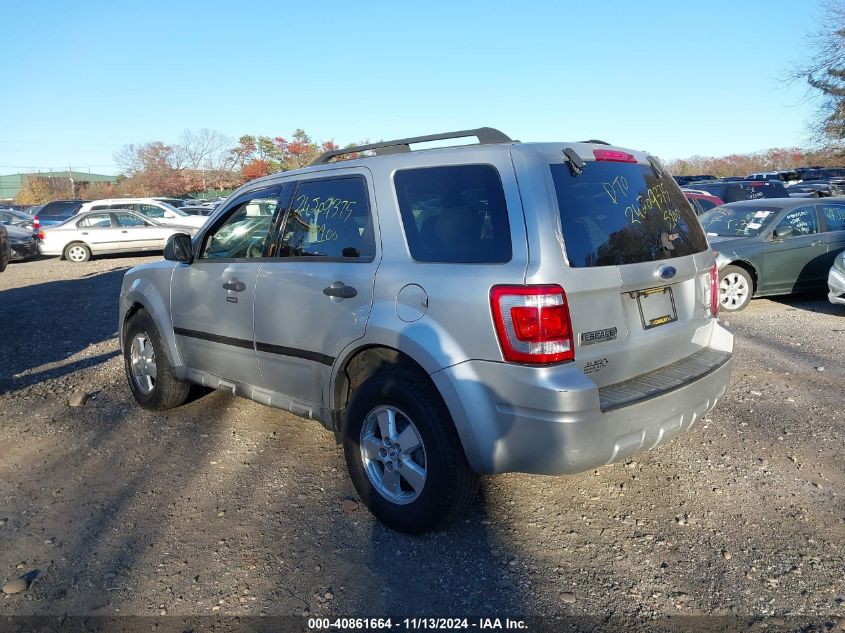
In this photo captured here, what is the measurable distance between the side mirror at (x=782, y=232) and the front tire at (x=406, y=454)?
306 inches

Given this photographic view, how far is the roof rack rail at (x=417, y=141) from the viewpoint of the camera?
3.39 metres

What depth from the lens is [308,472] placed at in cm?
421

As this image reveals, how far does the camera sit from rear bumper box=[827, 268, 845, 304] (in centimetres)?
837

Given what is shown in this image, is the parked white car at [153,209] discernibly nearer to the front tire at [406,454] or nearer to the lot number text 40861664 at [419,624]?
the front tire at [406,454]

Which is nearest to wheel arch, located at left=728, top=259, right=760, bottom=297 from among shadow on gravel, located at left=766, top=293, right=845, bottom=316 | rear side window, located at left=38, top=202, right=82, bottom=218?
shadow on gravel, located at left=766, top=293, right=845, bottom=316

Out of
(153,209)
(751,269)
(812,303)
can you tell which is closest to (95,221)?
(153,209)

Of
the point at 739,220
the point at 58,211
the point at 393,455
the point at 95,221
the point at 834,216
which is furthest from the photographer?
the point at 58,211

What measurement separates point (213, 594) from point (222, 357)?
1899 millimetres

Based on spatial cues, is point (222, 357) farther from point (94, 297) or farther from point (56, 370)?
point (94, 297)

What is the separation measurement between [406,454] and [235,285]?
172 cm

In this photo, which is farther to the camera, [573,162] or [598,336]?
[573,162]

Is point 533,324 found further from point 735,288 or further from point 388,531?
point 735,288

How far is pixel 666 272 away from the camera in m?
3.34

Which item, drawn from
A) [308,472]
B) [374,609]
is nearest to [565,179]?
[374,609]
